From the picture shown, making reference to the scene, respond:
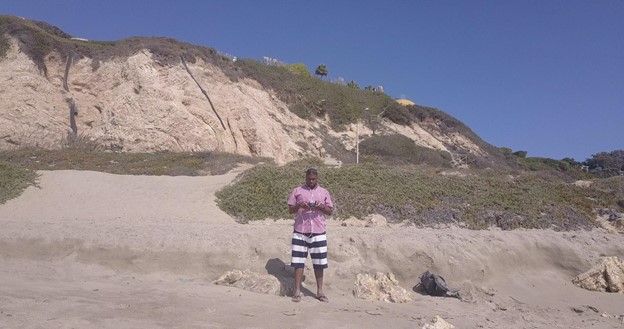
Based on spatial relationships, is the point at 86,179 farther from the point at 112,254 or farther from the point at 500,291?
the point at 500,291

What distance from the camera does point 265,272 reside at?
21.2 feet

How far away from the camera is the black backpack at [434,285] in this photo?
6441mm

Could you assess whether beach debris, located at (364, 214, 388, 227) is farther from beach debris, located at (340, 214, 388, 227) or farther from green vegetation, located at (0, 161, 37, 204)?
green vegetation, located at (0, 161, 37, 204)

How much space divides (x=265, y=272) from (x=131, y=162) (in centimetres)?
1445

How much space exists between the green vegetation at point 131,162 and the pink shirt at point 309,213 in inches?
433

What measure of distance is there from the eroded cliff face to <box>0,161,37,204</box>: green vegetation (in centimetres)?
1034

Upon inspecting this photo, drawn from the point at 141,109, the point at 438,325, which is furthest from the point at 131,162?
the point at 438,325

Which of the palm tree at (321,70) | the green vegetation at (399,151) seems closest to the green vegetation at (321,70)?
the palm tree at (321,70)

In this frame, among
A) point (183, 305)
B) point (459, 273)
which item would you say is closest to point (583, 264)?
point (459, 273)

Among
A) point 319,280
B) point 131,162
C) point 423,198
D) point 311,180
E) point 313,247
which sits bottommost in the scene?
point 319,280

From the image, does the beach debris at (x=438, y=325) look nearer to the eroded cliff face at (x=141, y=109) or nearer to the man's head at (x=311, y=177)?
the man's head at (x=311, y=177)

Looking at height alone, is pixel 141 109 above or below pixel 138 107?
below

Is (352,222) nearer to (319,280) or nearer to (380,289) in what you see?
(380,289)

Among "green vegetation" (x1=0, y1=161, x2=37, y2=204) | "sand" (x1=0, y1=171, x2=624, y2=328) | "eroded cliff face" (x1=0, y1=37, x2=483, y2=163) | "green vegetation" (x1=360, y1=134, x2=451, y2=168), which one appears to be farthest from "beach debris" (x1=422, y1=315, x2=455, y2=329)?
"green vegetation" (x1=360, y1=134, x2=451, y2=168)
